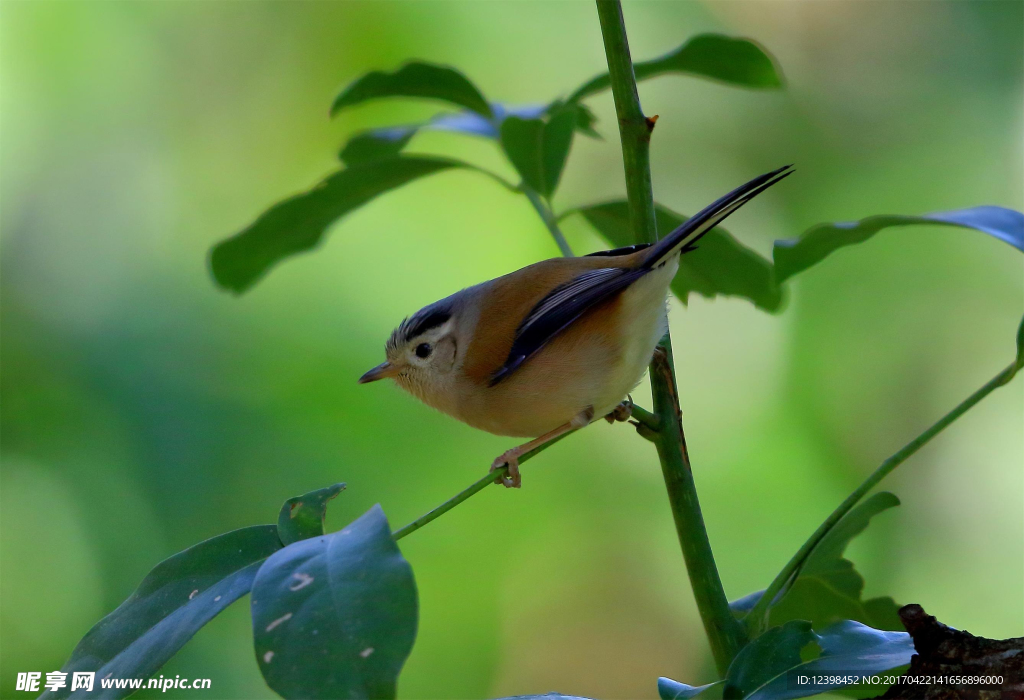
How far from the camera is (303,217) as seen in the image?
6.64 ft

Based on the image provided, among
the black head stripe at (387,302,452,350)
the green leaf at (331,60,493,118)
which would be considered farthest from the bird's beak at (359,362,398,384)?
the green leaf at (331,60,493,118)

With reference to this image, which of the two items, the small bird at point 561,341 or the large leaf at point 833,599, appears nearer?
the large leaf at point 833,599

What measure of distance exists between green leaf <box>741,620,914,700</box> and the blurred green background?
227 cm

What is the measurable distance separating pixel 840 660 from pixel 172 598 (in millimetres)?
969

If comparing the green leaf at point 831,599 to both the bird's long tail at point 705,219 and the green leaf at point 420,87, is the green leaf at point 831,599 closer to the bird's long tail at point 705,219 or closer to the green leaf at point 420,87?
the bird's long tail at point 705,219

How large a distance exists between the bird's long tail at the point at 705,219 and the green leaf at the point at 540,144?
297 mm

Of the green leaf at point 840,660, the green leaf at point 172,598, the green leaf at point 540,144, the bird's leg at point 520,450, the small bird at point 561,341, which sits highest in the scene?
the green leaf at point 540,144

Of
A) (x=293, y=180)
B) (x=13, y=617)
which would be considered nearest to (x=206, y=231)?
(x=293, y=180)

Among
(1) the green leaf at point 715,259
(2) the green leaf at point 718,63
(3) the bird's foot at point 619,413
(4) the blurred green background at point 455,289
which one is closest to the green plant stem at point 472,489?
(3) the bird's foot at point 619,413

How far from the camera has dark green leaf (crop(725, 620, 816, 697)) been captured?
3.63 ft

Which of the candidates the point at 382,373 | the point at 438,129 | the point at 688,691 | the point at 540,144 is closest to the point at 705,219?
the point at 540,144

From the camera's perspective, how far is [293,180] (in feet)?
13.5

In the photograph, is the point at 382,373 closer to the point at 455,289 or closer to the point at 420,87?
the point at 420,87

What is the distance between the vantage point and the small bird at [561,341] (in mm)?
1903
